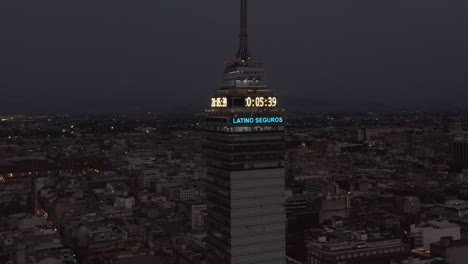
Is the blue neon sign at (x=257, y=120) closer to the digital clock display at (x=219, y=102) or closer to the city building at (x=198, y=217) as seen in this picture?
the digital clock display at (x=219, y=102)

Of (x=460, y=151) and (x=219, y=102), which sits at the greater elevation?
(x=219, y=102)

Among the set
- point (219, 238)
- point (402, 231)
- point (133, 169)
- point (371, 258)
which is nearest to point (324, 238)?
point (371, 258)

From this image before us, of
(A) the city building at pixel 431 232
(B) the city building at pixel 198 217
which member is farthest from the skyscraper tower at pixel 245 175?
(B) the city building at pixel 198 217

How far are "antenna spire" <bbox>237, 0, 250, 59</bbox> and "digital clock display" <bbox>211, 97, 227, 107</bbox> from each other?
18.0 ft

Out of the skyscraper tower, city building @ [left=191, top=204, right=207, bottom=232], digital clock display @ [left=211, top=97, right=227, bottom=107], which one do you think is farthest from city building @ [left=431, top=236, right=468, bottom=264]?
city building @ [left=191, top=204, right=207, bottom=232]

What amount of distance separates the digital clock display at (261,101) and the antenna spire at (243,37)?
573cm

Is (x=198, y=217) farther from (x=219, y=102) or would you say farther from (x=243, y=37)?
(x=243, y=37)

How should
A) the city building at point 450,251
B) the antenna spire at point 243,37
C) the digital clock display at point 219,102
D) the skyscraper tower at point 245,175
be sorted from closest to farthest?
the skyscraper tower at point 245,175 < the digital clock display at point 219,102 < the antenna spire at point 243,37 < the city building at point 450,251

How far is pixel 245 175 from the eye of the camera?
51.8 meters

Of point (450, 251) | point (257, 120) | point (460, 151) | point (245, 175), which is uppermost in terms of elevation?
point (257, 120)

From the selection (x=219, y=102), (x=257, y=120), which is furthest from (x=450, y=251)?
(x=219, y=102)

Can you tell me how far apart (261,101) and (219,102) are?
423 centimetres

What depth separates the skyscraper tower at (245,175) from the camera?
51375 mm

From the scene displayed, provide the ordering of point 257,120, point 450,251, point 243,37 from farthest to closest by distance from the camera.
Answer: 1. point 450,251
2. point 243,37
3. point 257,120
